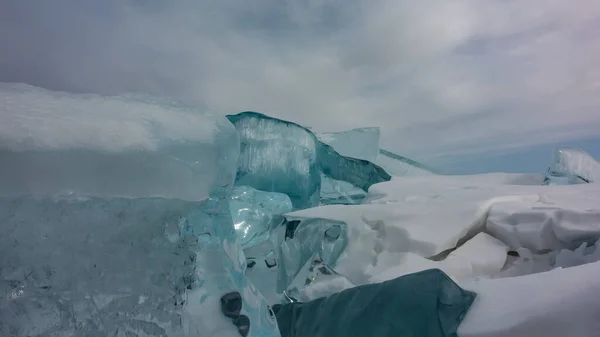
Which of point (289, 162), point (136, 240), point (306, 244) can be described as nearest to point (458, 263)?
point (306, 244)

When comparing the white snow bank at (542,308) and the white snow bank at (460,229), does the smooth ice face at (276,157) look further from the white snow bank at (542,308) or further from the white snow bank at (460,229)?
the white snow bank at (542,308)

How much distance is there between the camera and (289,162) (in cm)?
310

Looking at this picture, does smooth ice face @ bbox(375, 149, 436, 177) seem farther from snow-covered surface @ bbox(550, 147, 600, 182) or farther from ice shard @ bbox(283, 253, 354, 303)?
ice shard @ bbox(283, 253, 354, 303)

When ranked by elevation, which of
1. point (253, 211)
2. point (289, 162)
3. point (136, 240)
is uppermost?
point (136, 240)

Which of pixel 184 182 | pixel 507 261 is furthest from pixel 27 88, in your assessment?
pixel 507 261

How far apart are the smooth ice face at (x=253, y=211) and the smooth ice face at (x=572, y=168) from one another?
6.10 feet

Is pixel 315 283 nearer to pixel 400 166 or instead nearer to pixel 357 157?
pixel 357 157

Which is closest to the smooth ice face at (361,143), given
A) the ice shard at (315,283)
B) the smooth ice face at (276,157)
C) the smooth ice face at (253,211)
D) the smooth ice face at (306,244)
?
the smooth ice face at (276,157)

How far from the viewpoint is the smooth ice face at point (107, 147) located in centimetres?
99

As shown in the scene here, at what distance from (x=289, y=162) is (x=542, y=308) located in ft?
7.32

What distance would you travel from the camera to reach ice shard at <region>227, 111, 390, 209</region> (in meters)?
3.01

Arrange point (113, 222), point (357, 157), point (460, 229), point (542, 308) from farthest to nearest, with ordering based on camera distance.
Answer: point (357, 157)
point (460, 229)
point (113, 222)
point (542, 308)

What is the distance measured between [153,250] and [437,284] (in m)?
0.74

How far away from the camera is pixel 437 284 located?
1153 mm
